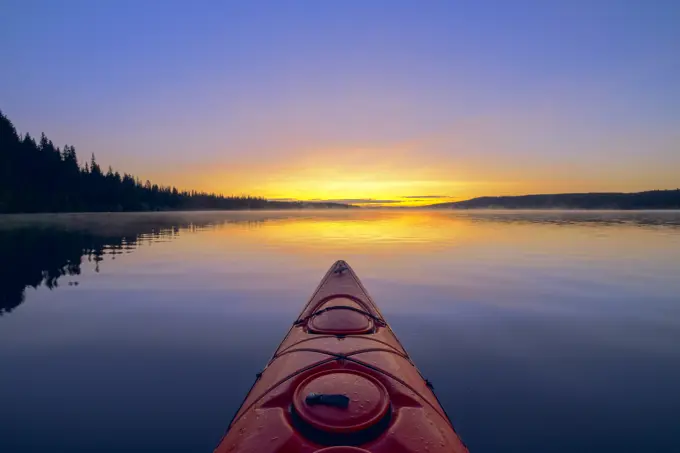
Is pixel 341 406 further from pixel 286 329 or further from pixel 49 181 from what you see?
pixel 49 181

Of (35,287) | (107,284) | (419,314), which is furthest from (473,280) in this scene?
(35,287)

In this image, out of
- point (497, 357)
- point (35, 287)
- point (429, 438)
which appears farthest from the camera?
point (35, 287)

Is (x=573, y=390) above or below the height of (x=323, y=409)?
below

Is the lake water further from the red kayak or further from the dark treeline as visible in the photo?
the dark treeline

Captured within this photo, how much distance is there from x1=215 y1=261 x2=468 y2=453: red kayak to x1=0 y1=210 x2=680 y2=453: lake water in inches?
89.1

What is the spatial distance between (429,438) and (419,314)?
871 cm

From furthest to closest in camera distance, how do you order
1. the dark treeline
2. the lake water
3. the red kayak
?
the dark treeline, the lake water, the red kayak

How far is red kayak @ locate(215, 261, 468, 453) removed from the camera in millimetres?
3312

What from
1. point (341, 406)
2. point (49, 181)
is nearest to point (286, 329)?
point (341, 406)

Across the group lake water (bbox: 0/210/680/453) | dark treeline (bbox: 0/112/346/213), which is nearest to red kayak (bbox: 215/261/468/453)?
lake water (bbox: 0/210/680/453)

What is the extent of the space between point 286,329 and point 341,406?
293 inches

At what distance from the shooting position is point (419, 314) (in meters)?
11.9

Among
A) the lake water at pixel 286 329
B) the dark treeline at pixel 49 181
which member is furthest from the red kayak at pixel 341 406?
the dark treeline at pixel 49 181

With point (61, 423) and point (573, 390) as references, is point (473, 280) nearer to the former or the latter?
point (573, 390)
